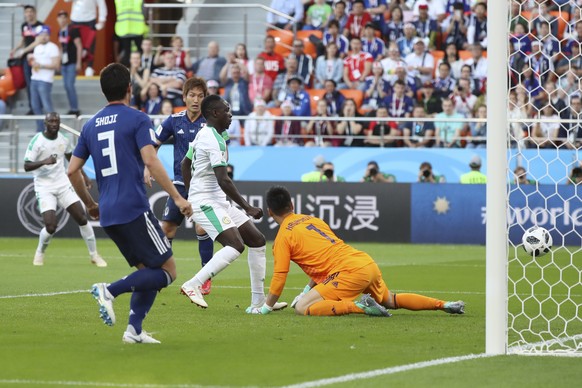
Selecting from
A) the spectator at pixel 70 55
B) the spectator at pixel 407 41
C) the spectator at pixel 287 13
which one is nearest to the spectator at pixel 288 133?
the spectator at pixel 407 41

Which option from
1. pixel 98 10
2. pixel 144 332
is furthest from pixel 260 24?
pixel 144 332

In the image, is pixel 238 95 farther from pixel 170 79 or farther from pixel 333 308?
pixel 333 308

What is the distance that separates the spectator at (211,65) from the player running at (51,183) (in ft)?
26.2

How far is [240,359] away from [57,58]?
63.2 ft

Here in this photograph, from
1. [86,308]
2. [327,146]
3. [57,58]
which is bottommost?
[86,308]

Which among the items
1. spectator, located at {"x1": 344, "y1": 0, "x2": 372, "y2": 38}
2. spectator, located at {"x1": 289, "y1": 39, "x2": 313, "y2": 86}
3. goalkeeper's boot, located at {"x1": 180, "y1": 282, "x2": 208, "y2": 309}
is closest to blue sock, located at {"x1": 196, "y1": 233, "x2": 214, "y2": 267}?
goalkeeper's boot, located at {"x1": 180, "y1": 282, "x2": 208, "y2": 309}

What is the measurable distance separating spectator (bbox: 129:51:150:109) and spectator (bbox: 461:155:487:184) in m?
7.18

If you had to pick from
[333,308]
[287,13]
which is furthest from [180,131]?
[287,13]

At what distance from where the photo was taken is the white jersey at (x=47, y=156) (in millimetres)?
17469

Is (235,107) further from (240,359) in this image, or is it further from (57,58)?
(240,359)

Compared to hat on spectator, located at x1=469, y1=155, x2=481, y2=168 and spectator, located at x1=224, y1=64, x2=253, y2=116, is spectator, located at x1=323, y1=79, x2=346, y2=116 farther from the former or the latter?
hat on spectator, located at x1=469, y1=155, x2=481, y2=168

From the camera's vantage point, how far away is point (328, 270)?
1052cm

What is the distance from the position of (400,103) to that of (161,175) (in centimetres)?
1553

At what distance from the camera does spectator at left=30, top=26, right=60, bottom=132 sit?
84.7 feet
